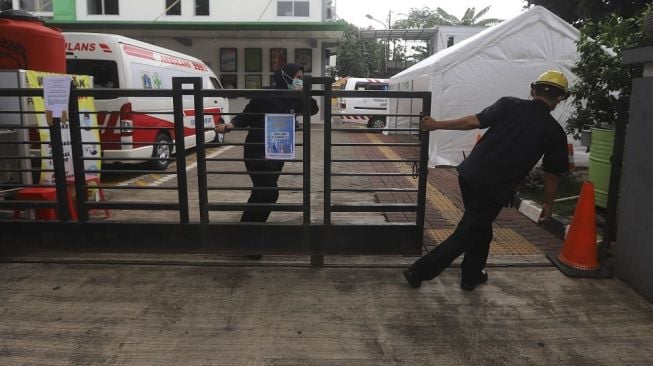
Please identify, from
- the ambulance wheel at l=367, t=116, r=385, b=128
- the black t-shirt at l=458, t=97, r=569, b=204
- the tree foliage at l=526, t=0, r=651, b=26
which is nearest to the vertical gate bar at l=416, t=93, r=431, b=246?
the black t-shirt at l=458, t=97, r=569, b=204

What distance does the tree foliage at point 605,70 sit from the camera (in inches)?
226

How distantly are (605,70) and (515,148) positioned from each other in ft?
10.7

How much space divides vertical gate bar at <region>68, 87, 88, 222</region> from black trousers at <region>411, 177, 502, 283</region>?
9.76ft

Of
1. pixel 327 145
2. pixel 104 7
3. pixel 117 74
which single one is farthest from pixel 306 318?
pixel 104 7

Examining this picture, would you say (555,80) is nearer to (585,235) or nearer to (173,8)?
(585,235)

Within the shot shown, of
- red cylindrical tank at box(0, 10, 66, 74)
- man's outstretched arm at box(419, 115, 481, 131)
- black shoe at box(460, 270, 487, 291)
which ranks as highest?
red cylindrical tank at box(0, 10, 66, 74)

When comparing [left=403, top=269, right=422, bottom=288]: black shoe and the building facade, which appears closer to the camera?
[left=403, top=269, right=422, bottom=288]: black shoe

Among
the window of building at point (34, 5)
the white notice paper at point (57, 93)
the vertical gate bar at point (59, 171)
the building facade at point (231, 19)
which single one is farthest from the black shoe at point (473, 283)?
the window of building at point (34, 5)

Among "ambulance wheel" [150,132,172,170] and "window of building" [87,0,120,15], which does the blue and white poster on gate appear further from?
"window of building" [87,0,120,15]

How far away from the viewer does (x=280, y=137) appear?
418 centimetres

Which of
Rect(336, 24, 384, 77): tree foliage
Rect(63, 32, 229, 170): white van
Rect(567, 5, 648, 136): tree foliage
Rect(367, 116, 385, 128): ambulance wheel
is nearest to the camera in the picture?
Rect(567, 5, 648, 136): tree foliage

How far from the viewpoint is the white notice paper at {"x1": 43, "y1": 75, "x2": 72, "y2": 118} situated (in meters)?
4.08

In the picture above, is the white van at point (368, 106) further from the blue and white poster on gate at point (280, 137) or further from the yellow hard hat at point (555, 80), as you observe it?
the yellow hard hat at point (555, 80)

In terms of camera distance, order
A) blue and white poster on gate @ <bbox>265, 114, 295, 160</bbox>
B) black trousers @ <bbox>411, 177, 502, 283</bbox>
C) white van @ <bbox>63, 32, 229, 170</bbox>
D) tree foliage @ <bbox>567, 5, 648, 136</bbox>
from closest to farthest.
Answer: black trousers @ <bbox>411, 177, 502, 283</bbox> < blue and white poster on gate @ <bbox>265, 114, 295, 160</bbox> < tree foliage @ <bbox>567, 5, 648, 136</bbox> < white van @ <bbox>63, 32, 229, 170</bbox>
